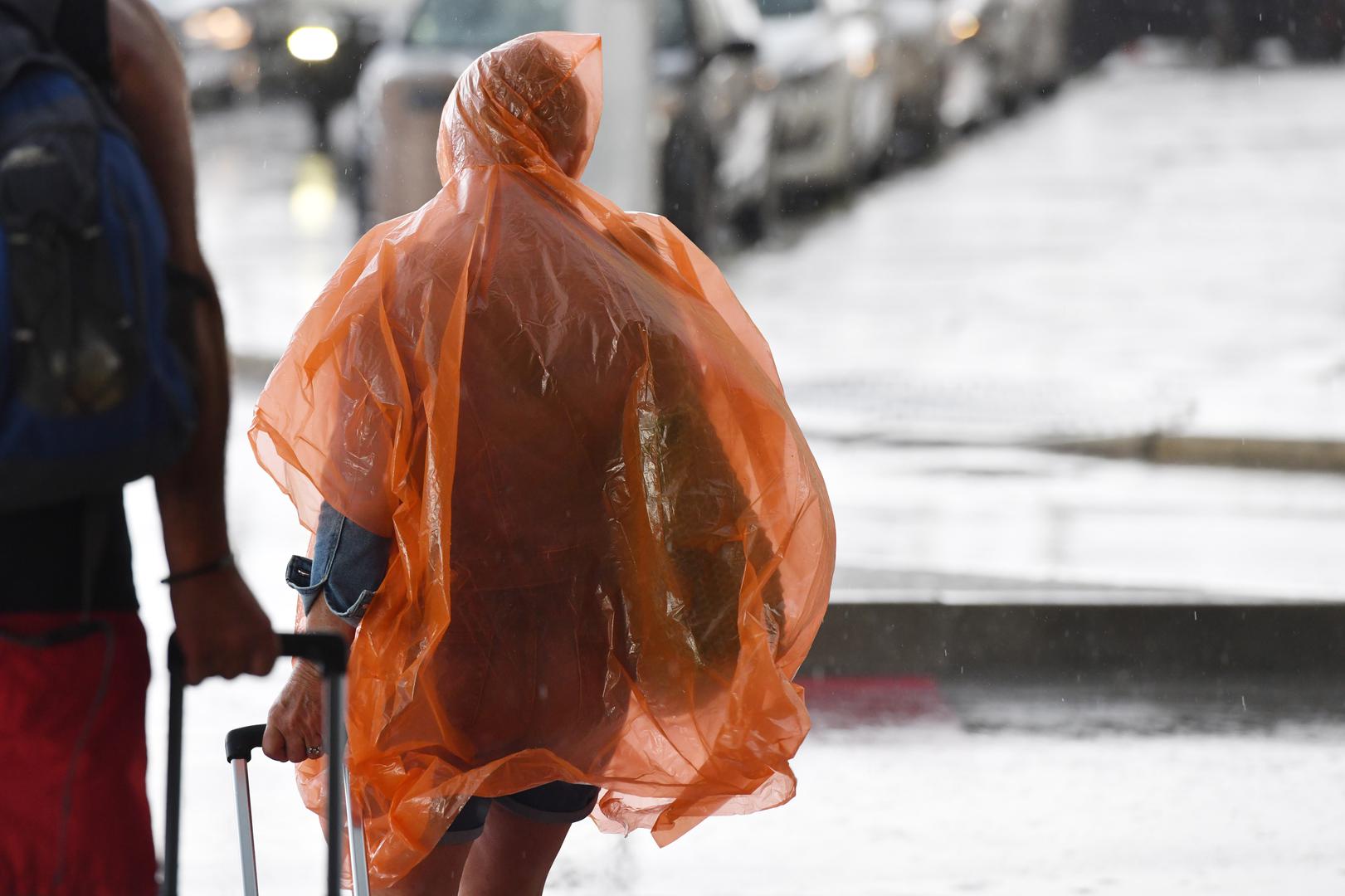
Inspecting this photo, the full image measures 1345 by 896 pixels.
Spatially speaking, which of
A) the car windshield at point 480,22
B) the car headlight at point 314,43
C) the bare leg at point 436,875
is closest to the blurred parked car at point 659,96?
the car windshield at point 480,22

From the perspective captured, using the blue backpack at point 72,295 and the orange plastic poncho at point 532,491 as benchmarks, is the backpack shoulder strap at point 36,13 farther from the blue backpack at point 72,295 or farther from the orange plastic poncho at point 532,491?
the orange plastic poncho at point 532,491

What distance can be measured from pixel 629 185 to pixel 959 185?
10.1 metres

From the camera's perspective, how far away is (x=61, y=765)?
1988 millimetres

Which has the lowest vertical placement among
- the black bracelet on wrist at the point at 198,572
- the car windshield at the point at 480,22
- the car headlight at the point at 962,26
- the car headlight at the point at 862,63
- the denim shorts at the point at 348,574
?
the car headlight at the point at 962,26

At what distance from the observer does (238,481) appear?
875 centimetres

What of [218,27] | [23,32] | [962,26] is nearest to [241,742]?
[23,32]

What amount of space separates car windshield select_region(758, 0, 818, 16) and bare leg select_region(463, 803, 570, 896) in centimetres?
1289

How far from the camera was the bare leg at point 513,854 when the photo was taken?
297cm

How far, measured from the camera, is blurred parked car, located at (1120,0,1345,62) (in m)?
26.7

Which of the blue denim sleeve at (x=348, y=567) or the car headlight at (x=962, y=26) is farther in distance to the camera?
the car headlight at (x=962, y=26)

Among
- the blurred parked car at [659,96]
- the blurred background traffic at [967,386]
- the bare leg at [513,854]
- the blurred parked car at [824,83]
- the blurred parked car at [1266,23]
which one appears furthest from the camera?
the blurred parked car at [1266,23]

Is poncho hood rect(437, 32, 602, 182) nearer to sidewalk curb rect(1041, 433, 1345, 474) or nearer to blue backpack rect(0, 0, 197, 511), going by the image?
Answer: blue backpack rect(0, 0, 197, 511)

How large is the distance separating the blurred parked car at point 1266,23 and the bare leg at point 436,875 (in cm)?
2581

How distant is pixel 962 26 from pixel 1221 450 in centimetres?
1140
